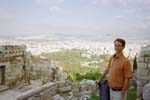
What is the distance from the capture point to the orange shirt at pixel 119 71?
467 cm

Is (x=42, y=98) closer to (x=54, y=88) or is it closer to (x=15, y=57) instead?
(x=54, y=88)

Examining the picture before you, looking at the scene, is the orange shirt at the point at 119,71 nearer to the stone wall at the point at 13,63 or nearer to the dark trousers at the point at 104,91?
the dark trousers at the point at 104,91

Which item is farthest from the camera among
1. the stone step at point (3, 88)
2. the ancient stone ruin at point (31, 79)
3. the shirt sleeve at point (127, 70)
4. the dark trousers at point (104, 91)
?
the stone step at point (3, 88)

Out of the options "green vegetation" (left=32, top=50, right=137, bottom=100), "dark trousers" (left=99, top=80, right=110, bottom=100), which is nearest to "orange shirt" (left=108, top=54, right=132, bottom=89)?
"dark trousers" (left=99, top=80, right=110, bottom=100)

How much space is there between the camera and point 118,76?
4742 millimetres

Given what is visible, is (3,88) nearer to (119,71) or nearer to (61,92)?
(61,92)

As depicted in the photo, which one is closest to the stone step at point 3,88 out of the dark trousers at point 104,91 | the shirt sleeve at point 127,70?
the dark trousers at point 104,91

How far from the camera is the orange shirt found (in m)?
4.67

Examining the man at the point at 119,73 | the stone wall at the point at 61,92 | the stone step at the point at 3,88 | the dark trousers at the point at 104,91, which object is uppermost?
the man at the point at 119,73

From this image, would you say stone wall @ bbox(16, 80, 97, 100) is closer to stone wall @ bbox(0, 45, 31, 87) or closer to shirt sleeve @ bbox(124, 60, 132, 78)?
stone wall @ bbox(0, 45, 31, 87)

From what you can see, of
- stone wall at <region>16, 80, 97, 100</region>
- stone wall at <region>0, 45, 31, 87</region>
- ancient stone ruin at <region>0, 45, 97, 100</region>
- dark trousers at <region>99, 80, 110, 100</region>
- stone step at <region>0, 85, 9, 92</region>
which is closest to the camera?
dark trousers at <region>99, 80, 110, 100</region>

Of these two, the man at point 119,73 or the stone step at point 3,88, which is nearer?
the man at point 119,73

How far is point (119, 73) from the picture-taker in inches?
187

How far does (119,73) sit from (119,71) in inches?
1.3
